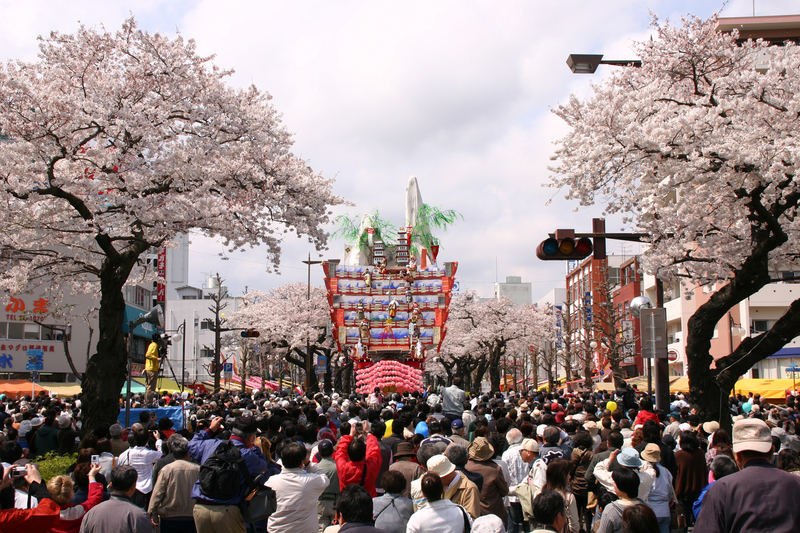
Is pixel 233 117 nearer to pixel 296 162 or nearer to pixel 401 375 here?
pixel 296 162

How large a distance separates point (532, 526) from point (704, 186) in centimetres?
786

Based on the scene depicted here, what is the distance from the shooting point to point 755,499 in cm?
427

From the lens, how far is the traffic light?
12188 millimetres

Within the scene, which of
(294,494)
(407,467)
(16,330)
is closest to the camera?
(294,494)

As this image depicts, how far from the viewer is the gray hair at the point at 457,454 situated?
23.9 ft

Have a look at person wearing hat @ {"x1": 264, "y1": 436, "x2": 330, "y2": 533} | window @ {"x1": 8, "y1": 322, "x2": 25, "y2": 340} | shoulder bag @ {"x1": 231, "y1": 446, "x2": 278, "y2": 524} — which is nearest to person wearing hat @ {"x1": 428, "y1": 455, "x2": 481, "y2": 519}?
person wearing hat @ {"x1": 264, "y1": 436, "x2": 330, "y2": 533}

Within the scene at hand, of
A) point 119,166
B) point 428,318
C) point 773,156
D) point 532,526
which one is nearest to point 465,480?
point 532,526

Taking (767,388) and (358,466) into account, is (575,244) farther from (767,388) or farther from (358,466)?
(767,388)

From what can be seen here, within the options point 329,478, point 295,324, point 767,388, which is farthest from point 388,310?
point 329,478

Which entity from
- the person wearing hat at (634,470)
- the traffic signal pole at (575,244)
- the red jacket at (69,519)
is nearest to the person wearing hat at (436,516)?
the person wearing hat at (634,470)

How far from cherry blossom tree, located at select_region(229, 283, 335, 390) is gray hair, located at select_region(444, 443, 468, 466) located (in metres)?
43.9

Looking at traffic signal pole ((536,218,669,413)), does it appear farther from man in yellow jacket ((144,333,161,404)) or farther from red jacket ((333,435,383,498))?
man in yellow jacket ((144,333,161,404))

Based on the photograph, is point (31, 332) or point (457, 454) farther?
point (31, 332)

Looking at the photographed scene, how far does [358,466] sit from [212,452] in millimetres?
2412
